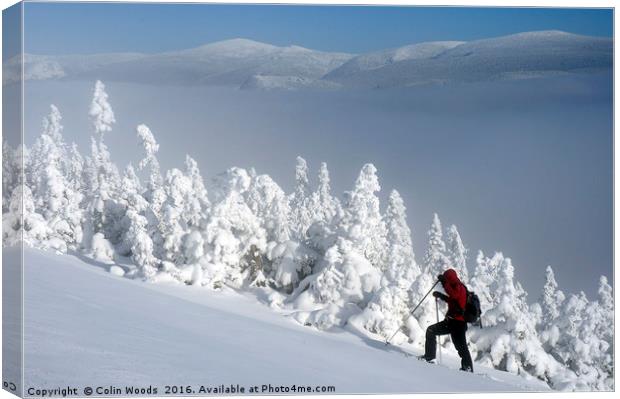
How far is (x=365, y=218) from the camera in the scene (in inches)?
507

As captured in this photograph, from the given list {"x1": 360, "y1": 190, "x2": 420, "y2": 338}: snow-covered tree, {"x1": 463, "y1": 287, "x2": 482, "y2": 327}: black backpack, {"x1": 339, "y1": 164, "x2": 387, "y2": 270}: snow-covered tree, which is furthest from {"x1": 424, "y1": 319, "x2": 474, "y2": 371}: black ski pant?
{"x1": 339, "y1": 164, "x2": 387, "y2": 270}: snow-covered tree

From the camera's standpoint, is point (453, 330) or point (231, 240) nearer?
point (453, 330)

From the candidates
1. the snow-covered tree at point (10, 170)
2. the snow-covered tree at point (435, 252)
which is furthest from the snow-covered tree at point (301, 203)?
the snow-covered tree at point (10, 170)

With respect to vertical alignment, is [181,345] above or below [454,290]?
below

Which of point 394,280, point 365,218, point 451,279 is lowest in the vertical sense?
point 394,280

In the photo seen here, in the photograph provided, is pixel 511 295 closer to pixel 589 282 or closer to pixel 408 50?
pixel 589 282

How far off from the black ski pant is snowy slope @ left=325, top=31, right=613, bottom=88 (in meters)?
3.80

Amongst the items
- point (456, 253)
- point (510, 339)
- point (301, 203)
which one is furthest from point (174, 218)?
point (510, 339)

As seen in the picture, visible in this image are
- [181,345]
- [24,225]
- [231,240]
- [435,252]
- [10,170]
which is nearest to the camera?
[181,345]

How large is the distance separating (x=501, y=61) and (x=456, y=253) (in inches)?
120

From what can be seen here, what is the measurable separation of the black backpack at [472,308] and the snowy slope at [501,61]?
352 cm

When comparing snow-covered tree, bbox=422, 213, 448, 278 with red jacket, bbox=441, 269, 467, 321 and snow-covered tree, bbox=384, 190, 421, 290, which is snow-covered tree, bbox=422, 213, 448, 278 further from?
red jacket, bbox=441, 269, 467, 321

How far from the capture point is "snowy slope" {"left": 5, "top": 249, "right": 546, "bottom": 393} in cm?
1084

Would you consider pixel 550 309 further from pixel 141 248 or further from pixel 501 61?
pixel 141 248
